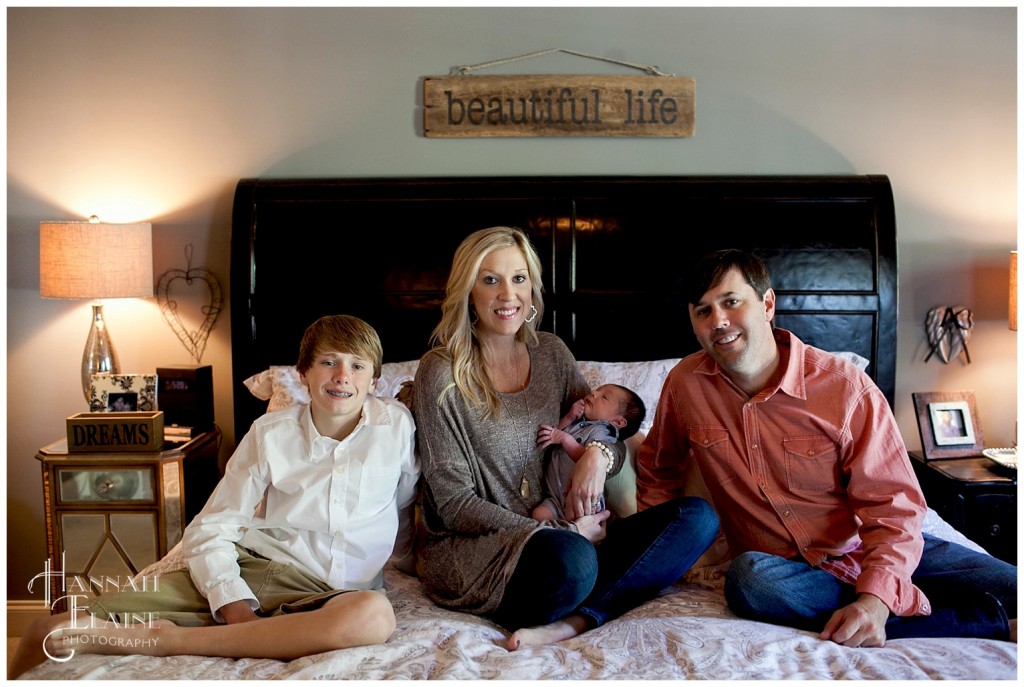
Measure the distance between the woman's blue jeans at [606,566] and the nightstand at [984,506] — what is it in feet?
3.94

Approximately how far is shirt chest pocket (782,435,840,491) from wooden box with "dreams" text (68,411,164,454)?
193cm

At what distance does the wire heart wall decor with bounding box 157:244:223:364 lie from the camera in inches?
121

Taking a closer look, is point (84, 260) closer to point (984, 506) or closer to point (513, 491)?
point (513, 491)

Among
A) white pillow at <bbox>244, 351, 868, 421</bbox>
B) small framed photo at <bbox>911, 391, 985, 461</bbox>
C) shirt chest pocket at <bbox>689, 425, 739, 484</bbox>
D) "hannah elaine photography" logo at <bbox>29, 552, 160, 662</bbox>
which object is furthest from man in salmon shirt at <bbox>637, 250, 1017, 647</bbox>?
"hannah elaine photography" logo at <bbox>29, 552, 160, 662</bbox>

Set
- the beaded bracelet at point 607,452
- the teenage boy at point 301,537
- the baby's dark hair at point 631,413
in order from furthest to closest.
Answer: the baby's dark hair at point 631,413
the beaded bracelet at point 607,452
the teenage boy at point 301,537

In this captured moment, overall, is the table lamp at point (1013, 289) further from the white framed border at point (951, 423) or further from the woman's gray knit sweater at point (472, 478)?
the woman's gray knit sweater at point (472, 478)

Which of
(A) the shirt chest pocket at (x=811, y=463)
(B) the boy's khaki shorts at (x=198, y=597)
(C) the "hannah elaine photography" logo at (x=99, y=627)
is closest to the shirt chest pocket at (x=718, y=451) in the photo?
(A) the shirt chest pocket at (x=811, y=463)

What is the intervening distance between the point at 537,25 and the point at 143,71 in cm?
143

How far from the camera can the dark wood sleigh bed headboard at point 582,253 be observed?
9.50 feet

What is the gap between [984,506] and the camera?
8.45 feet

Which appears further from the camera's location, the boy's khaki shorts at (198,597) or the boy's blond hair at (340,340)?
the boy's blond hair at (340,340)

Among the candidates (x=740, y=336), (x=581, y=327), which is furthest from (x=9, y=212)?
(x=740, y=336)

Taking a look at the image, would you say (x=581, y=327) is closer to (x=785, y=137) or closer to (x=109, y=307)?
(x=785, y=137)

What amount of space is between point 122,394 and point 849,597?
2.28 metres
